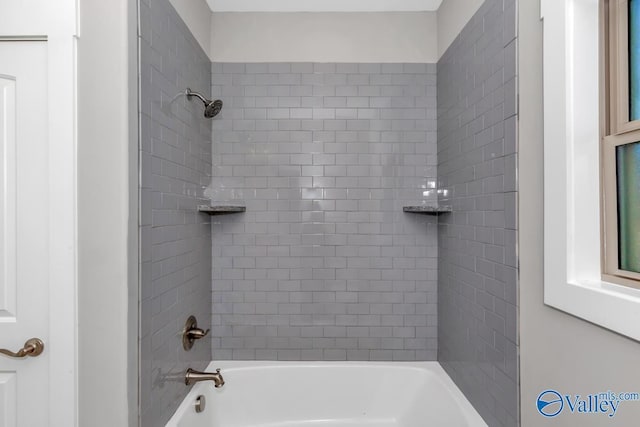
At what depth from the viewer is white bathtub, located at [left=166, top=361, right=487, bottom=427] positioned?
2.20m

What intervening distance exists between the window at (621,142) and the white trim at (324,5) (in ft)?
4.58

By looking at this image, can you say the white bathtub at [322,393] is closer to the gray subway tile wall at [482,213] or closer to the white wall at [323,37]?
the gray subway tile wall at [482,213]

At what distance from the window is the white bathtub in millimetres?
1340

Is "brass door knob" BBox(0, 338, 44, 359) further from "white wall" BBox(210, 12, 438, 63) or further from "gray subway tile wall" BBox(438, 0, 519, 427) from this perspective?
"white wall" BBox(210, 12, 438, 63)

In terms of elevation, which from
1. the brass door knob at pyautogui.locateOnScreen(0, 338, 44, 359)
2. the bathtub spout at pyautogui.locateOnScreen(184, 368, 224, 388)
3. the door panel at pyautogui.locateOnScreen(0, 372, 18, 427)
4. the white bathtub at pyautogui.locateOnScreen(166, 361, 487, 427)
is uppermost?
the brass door knob at pyautogui.locateOnScreen(0, 338, 44, 359)

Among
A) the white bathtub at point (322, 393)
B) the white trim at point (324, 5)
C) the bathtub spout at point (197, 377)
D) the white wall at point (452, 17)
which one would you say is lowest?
the white bathtub at point (322, 393)

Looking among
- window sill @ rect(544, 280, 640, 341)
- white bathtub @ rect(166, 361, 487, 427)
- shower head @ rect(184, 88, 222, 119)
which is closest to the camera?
window sill @ rect(544, 280, 640, 341)

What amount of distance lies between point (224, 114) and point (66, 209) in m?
1.24

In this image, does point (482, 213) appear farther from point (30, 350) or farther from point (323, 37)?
point (30, 350)

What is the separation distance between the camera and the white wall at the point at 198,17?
1.89 meters

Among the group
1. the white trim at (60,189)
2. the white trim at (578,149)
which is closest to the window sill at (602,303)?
the white trim at (578,149)

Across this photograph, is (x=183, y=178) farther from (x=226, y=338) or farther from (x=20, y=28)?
(x=226, y=338)

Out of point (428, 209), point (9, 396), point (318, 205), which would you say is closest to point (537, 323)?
point (428, 209)

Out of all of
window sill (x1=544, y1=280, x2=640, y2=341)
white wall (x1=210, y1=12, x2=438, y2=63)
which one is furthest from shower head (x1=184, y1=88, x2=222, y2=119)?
window sill (x1=544, y1=280, x2=640, y2=341)
